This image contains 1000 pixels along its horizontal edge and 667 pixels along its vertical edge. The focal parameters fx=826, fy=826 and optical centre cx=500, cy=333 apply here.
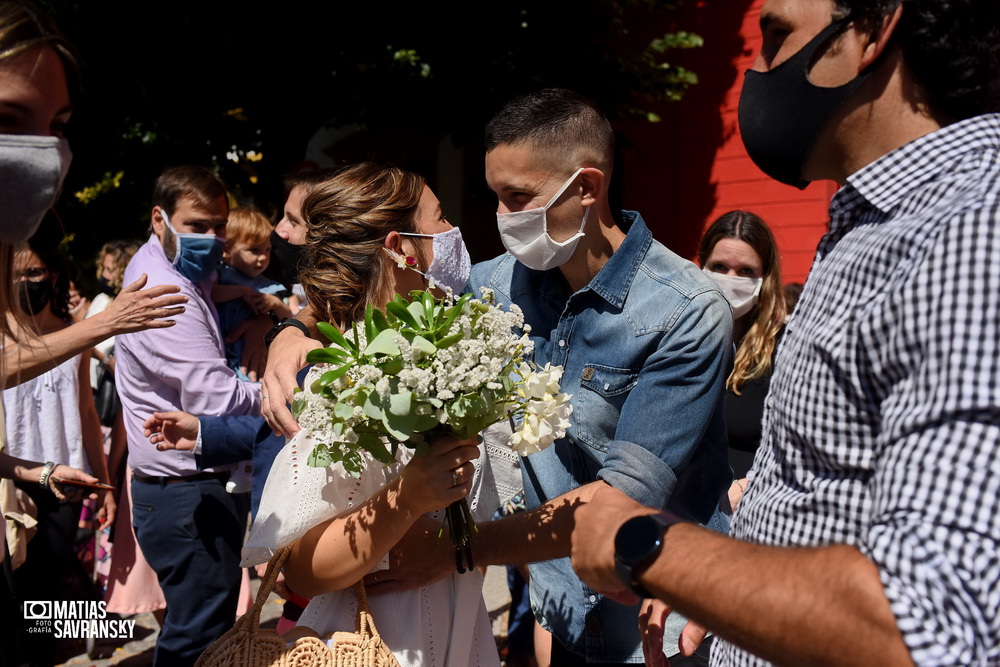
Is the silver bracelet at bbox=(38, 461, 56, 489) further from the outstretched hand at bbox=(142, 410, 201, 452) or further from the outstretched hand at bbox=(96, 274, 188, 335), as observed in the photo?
the outstretched hand at bbox=(96, 274, 188, 335)

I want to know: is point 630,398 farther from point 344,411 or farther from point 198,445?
point 198,445

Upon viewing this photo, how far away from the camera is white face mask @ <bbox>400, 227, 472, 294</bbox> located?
2.82 meters

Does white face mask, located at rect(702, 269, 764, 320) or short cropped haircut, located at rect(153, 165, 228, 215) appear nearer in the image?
white face mask, located at rect(702, 269, 764, 320)

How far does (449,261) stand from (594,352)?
657mm

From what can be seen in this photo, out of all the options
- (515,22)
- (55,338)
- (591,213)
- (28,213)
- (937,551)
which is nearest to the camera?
(937,551)

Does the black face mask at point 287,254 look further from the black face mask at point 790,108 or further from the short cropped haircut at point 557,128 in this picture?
the black face mask at point 790,108

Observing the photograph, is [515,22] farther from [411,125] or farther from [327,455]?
[327,455]

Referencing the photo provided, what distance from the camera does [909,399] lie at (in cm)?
113

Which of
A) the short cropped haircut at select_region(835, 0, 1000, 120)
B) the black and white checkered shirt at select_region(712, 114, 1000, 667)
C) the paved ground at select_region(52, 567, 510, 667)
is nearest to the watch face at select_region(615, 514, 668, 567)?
the black and white checkered shirt at select_region(712, 114, 1000, 667)

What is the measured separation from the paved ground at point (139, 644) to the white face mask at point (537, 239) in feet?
12.3

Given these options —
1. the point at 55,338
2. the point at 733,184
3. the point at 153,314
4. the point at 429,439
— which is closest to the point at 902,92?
the point at 429,439

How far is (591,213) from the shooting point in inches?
107

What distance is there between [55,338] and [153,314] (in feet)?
1.35

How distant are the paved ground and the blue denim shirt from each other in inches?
131
